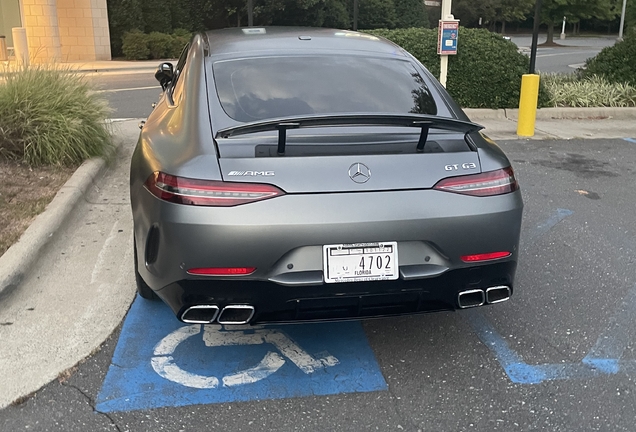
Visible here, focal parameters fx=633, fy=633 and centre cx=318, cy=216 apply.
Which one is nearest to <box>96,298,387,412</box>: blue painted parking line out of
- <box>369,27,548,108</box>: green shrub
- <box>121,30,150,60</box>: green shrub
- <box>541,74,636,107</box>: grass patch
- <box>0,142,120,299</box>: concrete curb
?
<box>0,142,120,299</box>: concrete curb

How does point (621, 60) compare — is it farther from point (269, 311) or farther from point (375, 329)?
point (269, 311)

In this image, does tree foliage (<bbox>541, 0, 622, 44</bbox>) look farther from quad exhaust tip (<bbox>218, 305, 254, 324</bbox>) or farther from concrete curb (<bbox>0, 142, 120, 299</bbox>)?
quad exhaust tip (<bbox>218, 305, 254, 324</bbox>)

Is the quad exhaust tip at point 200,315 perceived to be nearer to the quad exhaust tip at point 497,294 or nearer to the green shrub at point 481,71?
the quad exhaust tip at point 497,294

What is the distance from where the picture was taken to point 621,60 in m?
12.5

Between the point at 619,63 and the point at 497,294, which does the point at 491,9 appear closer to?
the point at 619,63

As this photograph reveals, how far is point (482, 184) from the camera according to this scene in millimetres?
3010

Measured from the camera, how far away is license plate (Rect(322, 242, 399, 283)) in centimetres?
280

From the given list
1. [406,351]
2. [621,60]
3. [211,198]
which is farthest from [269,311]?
[621,60]

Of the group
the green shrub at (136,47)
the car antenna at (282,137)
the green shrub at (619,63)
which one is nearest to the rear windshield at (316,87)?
the car antenna at (282,137)

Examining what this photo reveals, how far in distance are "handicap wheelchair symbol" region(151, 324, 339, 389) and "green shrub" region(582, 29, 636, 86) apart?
11.2m

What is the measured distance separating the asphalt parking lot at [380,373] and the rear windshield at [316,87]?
4.12 feet

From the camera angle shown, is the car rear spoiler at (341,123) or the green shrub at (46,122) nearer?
the car rear spoiler at (341,123)

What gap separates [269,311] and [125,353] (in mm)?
987

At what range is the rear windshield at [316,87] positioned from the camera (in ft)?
11.5
